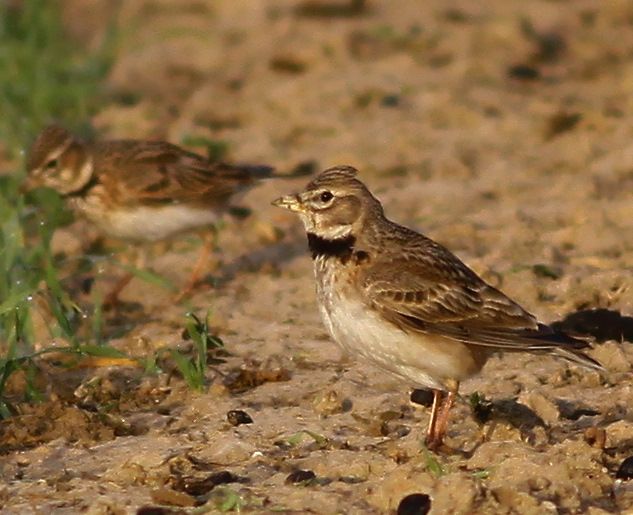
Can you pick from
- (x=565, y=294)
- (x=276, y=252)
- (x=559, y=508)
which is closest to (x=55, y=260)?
(x=276, y=252)

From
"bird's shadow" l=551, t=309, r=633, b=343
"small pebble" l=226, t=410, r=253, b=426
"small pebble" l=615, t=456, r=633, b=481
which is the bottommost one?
"small pebble" l=226, t=410, r=253, b=426

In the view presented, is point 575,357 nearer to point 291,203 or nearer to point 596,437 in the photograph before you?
point 596,437

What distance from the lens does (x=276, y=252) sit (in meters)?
9.75

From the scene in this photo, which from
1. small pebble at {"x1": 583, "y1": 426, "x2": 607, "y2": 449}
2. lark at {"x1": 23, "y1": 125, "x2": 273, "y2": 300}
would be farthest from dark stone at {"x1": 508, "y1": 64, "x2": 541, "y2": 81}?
small pebble at {"x1": 583, "y1": 426, "x2": 607, "y2": 449}

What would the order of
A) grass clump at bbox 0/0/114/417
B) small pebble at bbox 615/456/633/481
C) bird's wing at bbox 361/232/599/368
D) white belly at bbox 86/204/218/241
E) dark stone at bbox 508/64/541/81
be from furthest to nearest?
dark stone at bbox 508/64/541/81 → white belly at bbox 86/204/218/241 → grass clump at bbox 0/0/114/417 → bird's wing at bbox 361/232/599/368 → small pebble at bbox 615/456/633/481

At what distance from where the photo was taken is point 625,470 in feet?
19.7

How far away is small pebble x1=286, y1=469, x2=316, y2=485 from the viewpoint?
600 cm

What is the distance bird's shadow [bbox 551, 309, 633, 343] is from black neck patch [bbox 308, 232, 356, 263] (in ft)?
4.25

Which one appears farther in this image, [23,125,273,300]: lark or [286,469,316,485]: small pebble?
[23,125,273,300]: lark

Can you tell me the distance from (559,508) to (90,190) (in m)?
4.61

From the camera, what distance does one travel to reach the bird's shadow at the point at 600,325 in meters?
7.59

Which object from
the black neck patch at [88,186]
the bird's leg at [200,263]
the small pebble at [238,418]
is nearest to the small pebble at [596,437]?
the small pebble at [238,418]

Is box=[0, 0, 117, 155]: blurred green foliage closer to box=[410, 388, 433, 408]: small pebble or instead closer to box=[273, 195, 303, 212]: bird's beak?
box=[273, 195, 303, 212]: bird's beak

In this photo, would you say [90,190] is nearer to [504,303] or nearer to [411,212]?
[411,212]
